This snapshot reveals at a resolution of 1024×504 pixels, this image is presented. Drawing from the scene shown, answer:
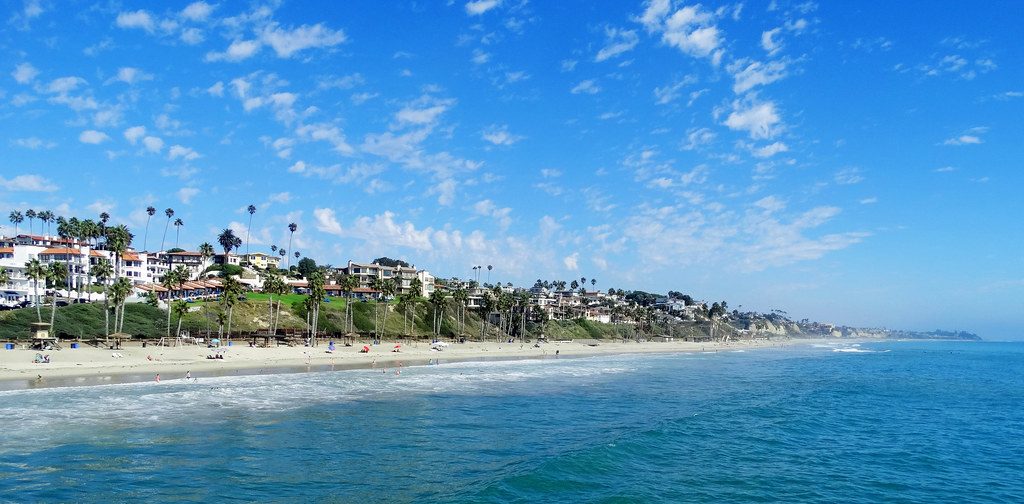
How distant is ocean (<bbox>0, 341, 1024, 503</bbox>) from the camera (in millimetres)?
21375

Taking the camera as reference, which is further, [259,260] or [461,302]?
[259,260]

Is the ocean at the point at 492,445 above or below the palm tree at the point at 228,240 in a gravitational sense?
below

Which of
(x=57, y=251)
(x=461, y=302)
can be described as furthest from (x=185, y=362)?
(x=461, y=302)

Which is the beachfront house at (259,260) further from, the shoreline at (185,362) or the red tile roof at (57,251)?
the shoreline at (185,362)

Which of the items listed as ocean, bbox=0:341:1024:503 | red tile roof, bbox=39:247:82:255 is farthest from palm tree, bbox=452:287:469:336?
ocean, bbox=0:341:1024:503

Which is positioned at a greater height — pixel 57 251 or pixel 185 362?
pixel 57 251

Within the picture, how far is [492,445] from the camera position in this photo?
1107 inches

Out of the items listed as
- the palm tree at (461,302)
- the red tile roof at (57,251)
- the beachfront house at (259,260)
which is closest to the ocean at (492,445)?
the palm tree at (461,302)

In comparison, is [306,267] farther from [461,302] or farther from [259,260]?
[461,302]

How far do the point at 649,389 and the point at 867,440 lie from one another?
70.0ft

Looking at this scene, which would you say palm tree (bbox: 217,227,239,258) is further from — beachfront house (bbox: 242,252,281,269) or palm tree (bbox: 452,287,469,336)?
palm tree (bbox: 452,287,469,336)

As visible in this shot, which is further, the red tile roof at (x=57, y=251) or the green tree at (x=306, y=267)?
the green tree at (x=306, y=267)

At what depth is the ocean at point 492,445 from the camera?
21375 mm

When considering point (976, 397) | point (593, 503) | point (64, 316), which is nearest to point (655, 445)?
point (593, 503)
